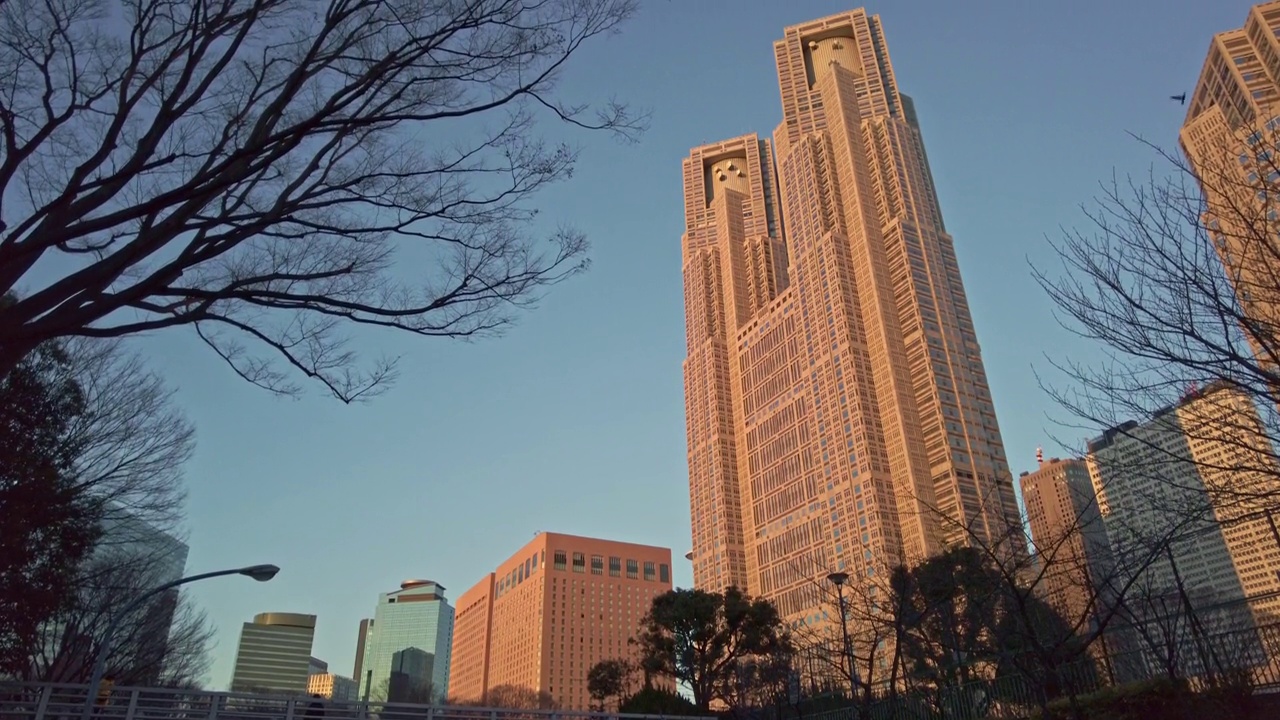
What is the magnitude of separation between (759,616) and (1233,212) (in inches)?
980

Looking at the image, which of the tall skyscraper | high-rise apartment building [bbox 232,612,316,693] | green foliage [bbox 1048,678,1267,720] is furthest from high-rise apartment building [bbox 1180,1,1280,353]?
high-rise apartment building [bbox 232,612,316,693]

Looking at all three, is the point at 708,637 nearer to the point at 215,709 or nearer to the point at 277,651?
the point at 215,709

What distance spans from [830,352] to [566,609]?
60317mm

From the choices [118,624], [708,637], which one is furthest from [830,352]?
[118,624]

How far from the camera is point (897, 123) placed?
85.3 metres

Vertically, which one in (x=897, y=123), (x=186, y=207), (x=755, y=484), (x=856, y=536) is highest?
(x=897, y=123)

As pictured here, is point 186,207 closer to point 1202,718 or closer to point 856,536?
point 1202,718

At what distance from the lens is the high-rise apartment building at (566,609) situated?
11081 centimetres

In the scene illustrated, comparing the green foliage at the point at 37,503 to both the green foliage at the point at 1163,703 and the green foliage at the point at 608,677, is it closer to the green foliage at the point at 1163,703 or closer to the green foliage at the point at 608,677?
the green foliage at the point at 1163,703

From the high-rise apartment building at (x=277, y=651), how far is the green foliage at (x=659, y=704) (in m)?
152

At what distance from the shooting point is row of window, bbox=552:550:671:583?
11662 centimetres

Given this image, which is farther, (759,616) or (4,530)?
(759,616)

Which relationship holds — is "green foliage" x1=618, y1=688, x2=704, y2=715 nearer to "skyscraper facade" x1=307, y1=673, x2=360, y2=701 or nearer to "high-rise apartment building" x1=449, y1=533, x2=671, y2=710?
"high-rise apartment building" x1=449, y1=533, x2=671, y2=710

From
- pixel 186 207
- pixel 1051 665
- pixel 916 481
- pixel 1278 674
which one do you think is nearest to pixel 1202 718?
pixel 1278 674
